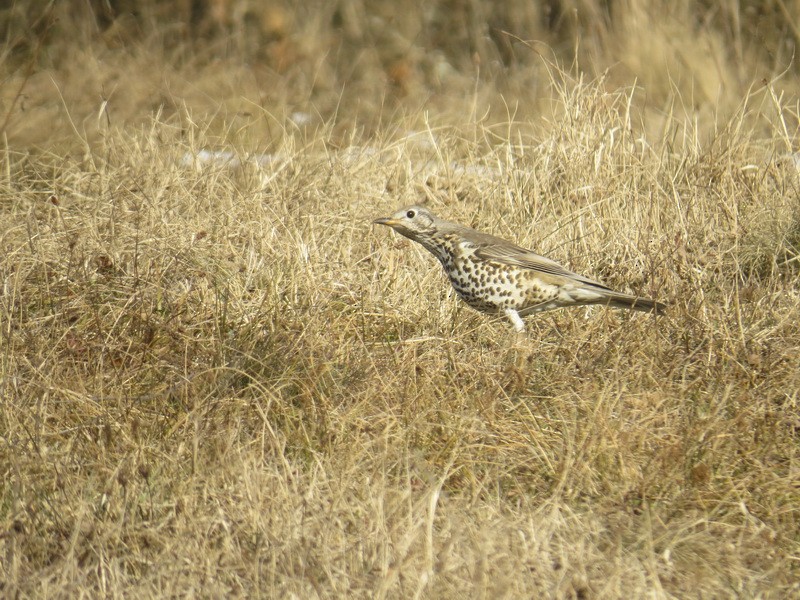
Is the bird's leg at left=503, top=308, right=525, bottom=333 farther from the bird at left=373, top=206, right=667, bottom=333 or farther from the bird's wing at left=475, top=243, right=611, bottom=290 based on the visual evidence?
the bird's wing at left=475, top=243, right=611, bottom=290

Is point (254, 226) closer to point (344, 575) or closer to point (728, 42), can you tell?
point (344, 575)

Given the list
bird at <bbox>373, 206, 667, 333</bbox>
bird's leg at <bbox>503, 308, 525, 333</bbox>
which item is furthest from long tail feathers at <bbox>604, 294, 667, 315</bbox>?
bird's leg at <bbox>503, 308, 525, 333</bbox>

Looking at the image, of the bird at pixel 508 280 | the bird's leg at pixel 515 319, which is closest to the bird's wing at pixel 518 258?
the bird at pixel 508 280

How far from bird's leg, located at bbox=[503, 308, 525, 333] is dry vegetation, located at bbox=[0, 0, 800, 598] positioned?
9 cm

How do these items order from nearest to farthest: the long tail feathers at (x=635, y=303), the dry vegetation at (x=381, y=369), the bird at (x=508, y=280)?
the dry vegetation at (x=381, y=369)
the long tail feathers at (x=635, y=303)
the bird at (x=508, y=280)

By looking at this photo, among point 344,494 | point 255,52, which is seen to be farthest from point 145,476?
point 255,52

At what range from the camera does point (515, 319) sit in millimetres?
5055

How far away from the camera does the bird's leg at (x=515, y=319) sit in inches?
198

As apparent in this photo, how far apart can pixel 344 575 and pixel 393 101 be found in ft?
28.1

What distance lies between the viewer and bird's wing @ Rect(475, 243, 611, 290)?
5066mm

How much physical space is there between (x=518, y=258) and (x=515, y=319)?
27 cm

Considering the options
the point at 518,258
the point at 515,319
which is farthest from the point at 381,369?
the point at 518,258

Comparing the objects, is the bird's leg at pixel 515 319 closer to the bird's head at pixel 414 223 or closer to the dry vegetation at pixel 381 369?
the dry vegetation at pixel 381 369

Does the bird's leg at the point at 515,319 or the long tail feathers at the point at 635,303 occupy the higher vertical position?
the long tail feathers at the point at 635,303
